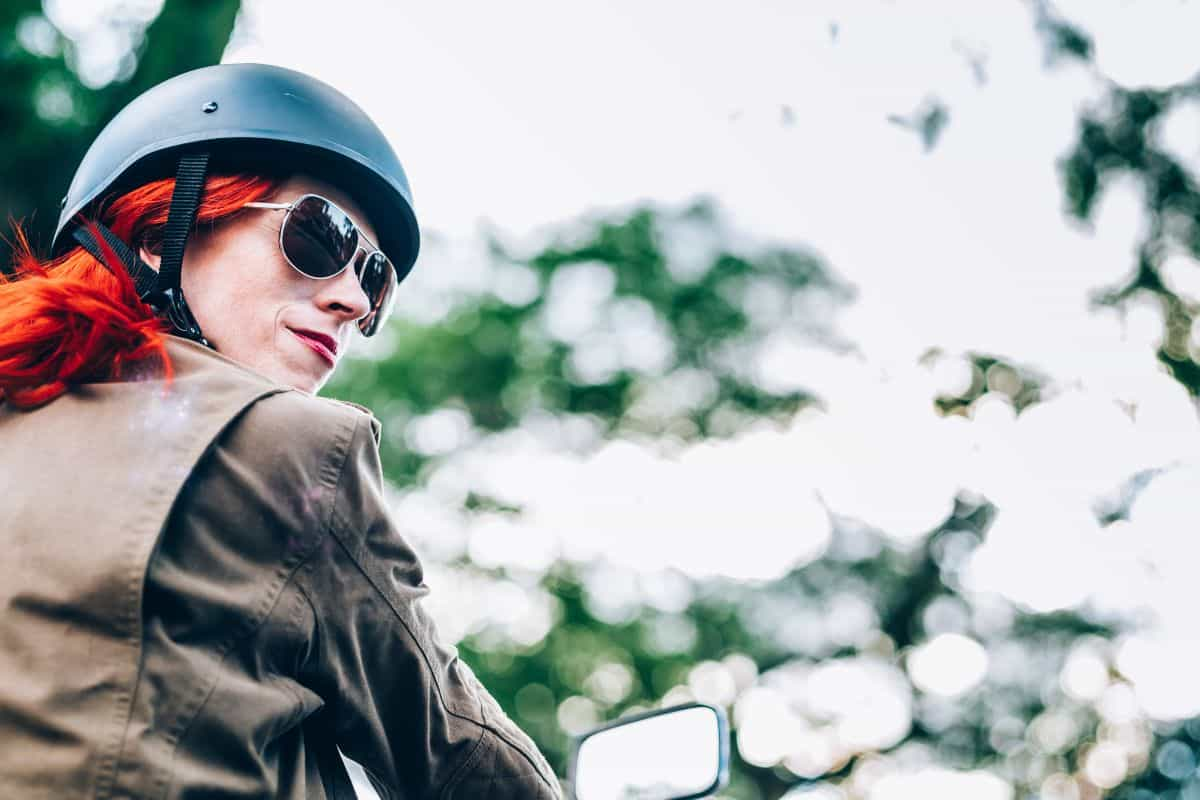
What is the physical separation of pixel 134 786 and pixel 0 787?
142 millimetres

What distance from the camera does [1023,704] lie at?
18828 mm

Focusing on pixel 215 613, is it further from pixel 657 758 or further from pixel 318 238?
pixel 318 238

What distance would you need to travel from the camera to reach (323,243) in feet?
7.52

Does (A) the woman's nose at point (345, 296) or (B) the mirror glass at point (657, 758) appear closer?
(B) the mirror glass at point (657, 758)

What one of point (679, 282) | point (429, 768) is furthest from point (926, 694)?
point (429, 768)

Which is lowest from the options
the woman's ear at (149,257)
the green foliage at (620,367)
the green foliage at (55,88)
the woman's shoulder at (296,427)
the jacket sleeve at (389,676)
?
the green foliage at (620,367)

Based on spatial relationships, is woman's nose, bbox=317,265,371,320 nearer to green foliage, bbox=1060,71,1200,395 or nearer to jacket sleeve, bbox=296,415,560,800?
jacket sleeve, bbox=296,415,560,800

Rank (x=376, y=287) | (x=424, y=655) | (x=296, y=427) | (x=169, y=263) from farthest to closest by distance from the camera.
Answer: (x=376, y=287)
(x=169, y=263)
(x=424, y=655)
(x=296, y=427)

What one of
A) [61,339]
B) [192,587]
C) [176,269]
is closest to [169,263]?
[176,269]

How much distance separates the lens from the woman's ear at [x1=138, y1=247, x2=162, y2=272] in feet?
7.20

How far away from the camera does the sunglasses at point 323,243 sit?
2.23 meters

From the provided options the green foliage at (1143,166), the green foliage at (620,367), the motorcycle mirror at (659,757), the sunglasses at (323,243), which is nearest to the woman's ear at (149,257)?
the sunglasses at (323,243)

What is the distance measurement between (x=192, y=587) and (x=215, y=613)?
0.04m

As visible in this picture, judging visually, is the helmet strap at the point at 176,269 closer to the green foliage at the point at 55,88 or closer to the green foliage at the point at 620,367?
the green foliage at the point at 55,88
